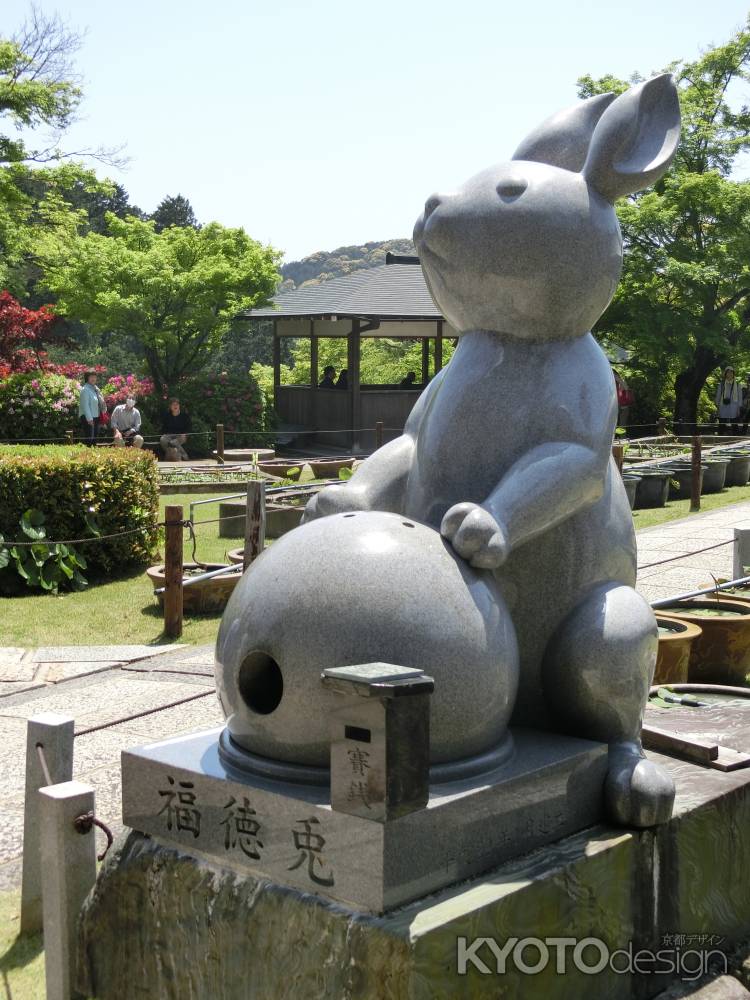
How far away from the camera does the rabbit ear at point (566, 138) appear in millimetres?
3846

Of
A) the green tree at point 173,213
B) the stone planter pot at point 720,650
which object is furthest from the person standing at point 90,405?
the green tree at point 173,213

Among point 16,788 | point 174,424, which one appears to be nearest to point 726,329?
point 174,424

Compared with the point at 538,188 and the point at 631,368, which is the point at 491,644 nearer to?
the point at 538,188

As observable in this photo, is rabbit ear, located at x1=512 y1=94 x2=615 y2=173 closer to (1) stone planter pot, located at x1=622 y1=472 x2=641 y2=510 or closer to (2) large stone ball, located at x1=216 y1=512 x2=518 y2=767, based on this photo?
(2) large stone ball, located at x1=216 y1=512 x2=518 y2=767

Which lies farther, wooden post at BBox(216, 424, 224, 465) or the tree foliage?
the tree foliage

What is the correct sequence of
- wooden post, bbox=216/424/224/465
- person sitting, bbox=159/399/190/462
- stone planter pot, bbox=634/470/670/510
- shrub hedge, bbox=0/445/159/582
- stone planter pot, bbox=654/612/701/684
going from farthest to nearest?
person sitting, bbox=159/399/190/462 → wooden post, bbox=216/424/224/465 → stone planter pot, bbox=634/470/670/510 → shrub hedge, bbox=0/445/159/582 → stone planter pot, bbox=654/612/701/684

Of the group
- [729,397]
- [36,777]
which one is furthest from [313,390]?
[36,777]

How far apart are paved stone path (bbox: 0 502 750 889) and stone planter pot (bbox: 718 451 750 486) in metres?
8.98

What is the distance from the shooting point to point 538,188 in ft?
11.6

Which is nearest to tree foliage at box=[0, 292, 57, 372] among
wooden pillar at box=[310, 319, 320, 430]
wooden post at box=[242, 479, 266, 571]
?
wooden pillar at box=[310, 319, 320, 430]

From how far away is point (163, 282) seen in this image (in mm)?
24906

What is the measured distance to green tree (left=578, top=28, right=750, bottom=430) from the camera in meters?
22.6

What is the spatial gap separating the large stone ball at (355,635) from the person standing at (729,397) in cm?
2124

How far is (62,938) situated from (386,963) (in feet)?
4.37
